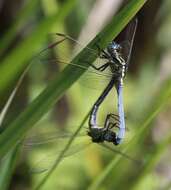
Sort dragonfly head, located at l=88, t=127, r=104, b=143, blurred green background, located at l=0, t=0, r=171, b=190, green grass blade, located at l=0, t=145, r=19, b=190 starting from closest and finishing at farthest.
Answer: green grass blade, located at l=0, t=145, r=19, b=190 → dragonfly head, located at l=88, t=127, r=104, b=143 → blurred green background, located at l=0, t=0, r=171, b=190

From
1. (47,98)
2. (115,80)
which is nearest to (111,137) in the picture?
(115,80)

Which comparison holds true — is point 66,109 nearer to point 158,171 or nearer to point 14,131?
point 158,171

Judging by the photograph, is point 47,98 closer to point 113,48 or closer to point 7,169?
point 7,169

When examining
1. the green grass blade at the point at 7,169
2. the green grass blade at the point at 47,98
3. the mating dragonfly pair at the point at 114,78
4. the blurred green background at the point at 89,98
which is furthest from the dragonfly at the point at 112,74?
the blurred green background at the point at 89,98

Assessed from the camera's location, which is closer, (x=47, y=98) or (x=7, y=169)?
(x=47, y=98)

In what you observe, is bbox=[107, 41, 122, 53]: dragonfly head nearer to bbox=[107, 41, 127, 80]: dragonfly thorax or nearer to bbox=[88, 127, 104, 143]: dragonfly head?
bbox=[107, 41, 127, 80]: dragonfly thorax

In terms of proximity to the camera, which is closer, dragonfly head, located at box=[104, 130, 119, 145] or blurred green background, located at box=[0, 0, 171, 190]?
dragonfly head, located at box=[104, 130, 119, 145]

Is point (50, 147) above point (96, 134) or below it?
below

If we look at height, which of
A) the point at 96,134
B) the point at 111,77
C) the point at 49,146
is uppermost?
the point at 111,77

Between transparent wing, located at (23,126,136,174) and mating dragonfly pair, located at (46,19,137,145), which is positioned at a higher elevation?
mating dragonfly pair, located at (46,19,137,145)

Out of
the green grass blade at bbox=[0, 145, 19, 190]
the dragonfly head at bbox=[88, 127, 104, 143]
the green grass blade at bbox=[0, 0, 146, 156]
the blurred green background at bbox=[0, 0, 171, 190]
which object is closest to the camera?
the green grass blade at bbox=[0, 0, 146, 156]

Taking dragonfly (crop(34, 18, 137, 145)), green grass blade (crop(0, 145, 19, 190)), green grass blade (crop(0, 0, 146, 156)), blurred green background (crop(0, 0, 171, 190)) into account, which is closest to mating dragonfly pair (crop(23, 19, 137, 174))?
dragonfly (crop(34, 18, 137, 145))
